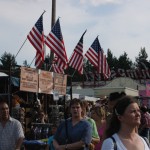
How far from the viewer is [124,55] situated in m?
131

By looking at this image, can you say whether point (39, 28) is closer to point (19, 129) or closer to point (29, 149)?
point (29, 149)

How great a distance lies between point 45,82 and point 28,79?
1.21 metres

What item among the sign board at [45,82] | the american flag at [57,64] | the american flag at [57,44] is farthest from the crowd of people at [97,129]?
the american flag at [57,64]

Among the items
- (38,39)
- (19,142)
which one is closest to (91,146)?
(19,142)

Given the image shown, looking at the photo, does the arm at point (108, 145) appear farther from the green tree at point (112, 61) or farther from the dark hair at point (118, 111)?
the green tree at point (112, 61)

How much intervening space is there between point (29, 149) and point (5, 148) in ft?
13.1

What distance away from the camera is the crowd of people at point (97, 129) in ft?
12.3

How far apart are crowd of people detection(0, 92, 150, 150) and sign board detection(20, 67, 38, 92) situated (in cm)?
677

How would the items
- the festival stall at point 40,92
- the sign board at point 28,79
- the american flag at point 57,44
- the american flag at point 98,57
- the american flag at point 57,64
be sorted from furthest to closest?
1. the american flag at point 98,57
2. the american flag at point 57,64
3. the american flag at point 57,44
4. the sign board at point 28,79
5. the festival stall at point 40,92

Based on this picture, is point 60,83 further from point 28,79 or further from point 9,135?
point 9,135

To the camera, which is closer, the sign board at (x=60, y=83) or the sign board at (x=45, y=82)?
the sign board at (x=45, y=82)

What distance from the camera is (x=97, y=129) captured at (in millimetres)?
7262

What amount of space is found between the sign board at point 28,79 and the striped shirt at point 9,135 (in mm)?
7169

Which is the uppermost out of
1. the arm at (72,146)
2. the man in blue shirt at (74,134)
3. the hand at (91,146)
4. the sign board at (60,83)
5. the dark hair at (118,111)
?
the sign board at (60,83)
